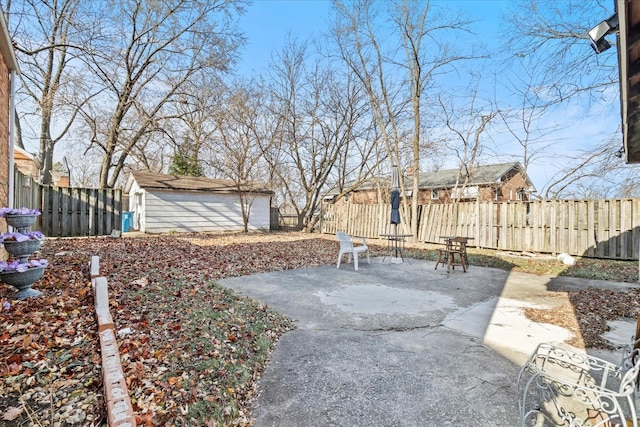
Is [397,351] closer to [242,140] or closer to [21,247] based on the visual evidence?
[21,247]

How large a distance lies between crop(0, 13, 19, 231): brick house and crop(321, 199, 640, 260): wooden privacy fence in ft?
38.0

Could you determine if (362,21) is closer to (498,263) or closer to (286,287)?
(498,263)

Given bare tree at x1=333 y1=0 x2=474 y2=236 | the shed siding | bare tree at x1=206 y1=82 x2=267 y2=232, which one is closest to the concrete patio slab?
bare tree at x1=333 y1=0 x2=474 y2=236

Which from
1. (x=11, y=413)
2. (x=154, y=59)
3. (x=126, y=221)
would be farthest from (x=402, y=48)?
(x=126, y=221)

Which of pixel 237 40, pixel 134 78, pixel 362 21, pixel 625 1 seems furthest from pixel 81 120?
pixel 625 1

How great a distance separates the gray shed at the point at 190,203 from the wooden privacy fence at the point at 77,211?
2.22 metres

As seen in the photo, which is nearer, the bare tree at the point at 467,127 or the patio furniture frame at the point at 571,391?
the patio furniture frame at the point at 571,391

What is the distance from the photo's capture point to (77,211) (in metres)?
10.5

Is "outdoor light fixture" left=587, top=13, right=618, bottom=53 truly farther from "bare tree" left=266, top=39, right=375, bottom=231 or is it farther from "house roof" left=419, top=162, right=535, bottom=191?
"house roof" left=419, top=162, right=535, bottom=191

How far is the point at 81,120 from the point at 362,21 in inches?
571

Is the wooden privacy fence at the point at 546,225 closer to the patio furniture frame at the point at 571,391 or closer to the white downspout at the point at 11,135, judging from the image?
the patio furniture frame at the point at 571,391

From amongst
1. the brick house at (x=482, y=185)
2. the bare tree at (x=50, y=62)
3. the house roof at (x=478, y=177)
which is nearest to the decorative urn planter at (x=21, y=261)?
the bare tree at (x=50, y=62)

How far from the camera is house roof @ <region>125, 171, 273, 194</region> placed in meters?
13.7

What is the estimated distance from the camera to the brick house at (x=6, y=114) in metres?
4.43
